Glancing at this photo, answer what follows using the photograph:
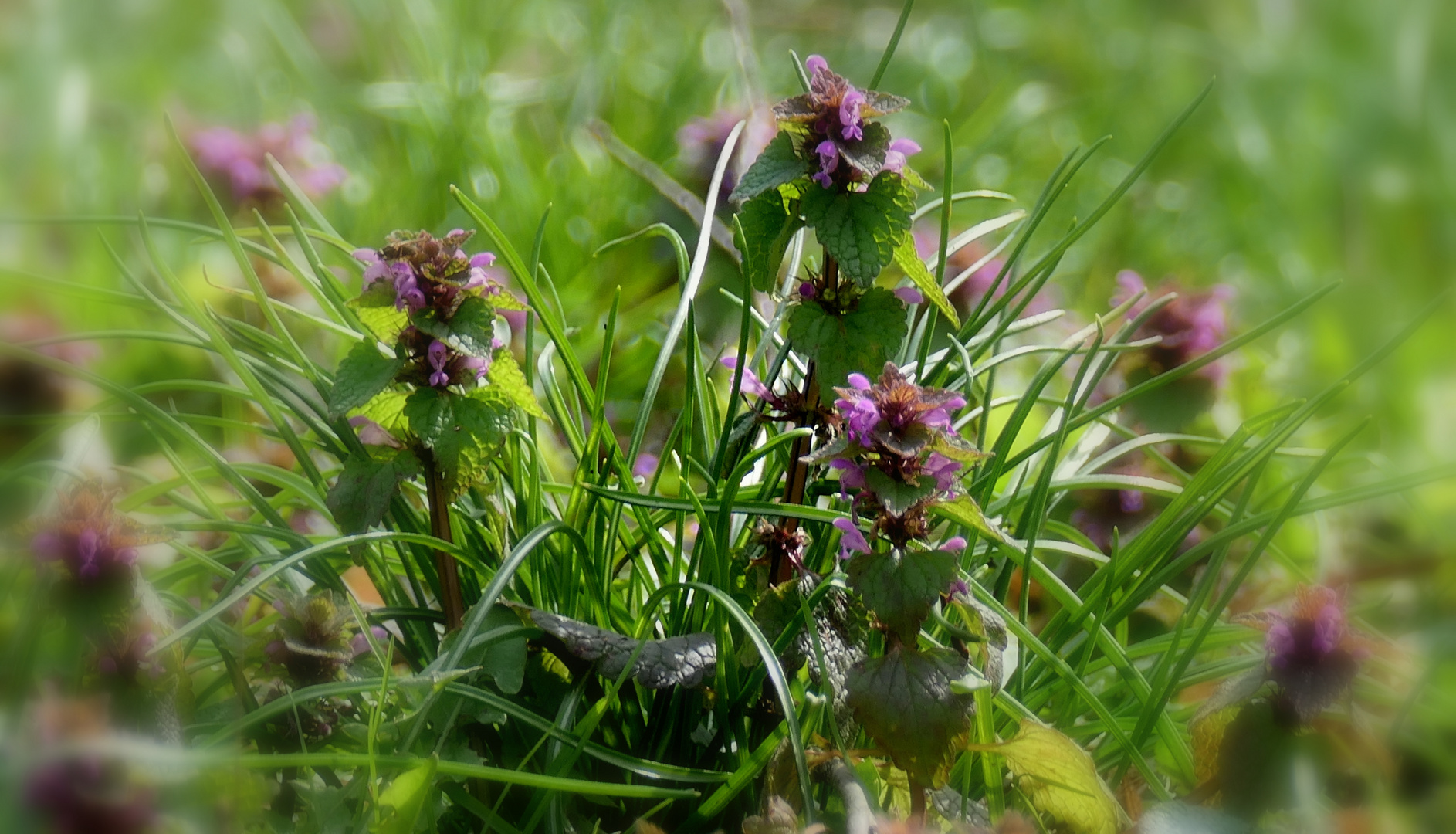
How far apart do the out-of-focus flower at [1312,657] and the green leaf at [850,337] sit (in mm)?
483

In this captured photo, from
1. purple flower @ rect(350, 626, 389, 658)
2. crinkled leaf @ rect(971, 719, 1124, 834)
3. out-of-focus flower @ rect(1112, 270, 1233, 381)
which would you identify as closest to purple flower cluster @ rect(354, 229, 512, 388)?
purple flower @ rect(350, 626, 389, 658)

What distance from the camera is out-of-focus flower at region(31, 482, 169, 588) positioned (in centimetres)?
110

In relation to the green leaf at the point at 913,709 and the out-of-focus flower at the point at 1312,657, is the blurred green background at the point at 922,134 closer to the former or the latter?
the out-of-focus flower at the point at 1312,657

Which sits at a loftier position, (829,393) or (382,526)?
(829,393)

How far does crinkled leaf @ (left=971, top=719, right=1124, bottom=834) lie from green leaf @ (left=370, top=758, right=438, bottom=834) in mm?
517

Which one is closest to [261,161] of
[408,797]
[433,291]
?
[433,291]

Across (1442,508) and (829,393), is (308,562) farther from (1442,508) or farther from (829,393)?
(1442,508)

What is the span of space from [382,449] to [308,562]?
0.60 ft

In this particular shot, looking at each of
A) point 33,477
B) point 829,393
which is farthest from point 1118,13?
point 33,477

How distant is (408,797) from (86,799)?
0.25m

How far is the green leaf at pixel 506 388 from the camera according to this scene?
121 cm

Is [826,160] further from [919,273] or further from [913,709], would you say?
[913,709]

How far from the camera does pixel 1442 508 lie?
2.25 metres

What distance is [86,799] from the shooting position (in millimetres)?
922
